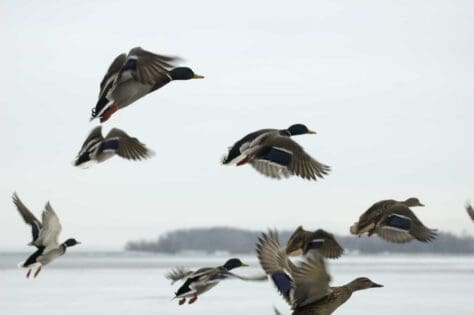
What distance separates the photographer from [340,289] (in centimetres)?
720

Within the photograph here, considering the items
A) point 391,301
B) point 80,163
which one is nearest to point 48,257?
point 80,163

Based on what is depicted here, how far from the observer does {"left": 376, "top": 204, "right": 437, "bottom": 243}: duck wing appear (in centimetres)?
906

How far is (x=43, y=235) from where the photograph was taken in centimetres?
956

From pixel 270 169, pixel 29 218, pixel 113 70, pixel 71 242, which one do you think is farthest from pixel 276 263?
pixel 71 242

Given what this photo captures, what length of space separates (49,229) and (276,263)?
317 centimetres

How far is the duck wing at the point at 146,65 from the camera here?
789 cm

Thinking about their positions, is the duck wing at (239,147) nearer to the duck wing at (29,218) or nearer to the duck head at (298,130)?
the duck head at (298,130)

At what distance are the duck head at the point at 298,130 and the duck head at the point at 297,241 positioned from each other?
4.31ft

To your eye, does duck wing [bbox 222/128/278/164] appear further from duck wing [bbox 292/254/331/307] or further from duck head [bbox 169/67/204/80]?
duck wing [bbox 292/254/331/307]

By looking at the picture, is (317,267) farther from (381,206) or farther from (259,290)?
(259,290)

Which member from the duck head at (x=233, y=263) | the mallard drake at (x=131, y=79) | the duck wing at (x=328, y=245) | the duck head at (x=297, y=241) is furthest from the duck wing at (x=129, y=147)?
the duck wing at (x=328, y=245)

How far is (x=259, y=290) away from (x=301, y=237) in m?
10.3

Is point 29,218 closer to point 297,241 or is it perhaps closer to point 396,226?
point 297,241

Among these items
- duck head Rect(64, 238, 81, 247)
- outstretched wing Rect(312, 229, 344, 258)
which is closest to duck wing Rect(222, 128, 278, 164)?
outstretched wing Rect(312, 229, 344, 258)
